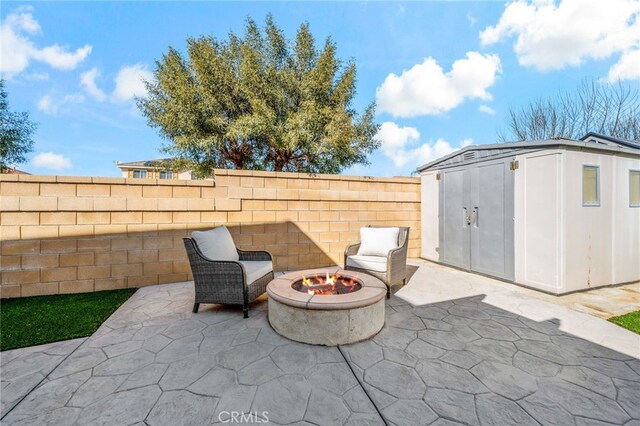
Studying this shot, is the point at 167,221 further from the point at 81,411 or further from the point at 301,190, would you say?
the point at 81,411

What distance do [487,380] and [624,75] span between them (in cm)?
1639

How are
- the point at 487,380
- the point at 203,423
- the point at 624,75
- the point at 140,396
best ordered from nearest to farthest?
the point at 203,423 → the point at 140,396 → the point at 487,380 → the point at 624,75

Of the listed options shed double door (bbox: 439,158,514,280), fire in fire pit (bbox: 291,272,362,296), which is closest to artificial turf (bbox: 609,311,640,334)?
shed double door (bbox: 439,158,514,280)

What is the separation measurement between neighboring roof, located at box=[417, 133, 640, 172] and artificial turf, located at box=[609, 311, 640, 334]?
7.68 ft

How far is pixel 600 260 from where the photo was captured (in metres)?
4.19

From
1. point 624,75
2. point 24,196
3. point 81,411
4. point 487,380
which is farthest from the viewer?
point 624,75

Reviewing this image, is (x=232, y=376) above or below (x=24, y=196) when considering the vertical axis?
below

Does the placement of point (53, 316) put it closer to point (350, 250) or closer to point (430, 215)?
point (350, 250)

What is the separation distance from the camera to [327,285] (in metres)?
3.10

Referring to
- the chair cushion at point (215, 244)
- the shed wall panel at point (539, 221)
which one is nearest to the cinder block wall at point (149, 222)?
the chair cushion at point (215, 244)

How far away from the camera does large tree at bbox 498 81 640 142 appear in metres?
12.3

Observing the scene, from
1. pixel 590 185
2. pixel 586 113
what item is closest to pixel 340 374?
pixel 590 185

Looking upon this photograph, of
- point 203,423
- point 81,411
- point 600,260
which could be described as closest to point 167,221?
point 81,411

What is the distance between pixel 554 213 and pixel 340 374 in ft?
13.2
